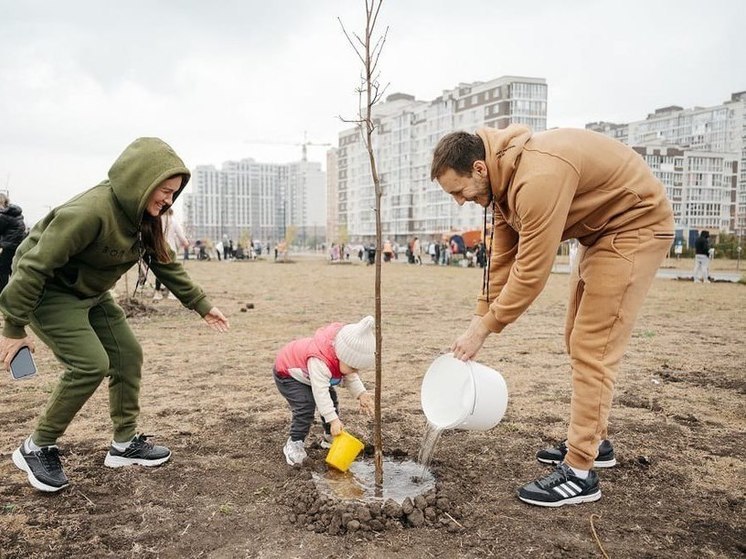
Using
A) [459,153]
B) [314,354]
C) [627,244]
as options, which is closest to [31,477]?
[314,354]

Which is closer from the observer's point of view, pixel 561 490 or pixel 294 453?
pixel 561 490

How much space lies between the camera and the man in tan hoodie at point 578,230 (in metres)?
2.64

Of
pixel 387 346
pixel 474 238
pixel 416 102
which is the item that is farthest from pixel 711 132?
pixel 387 346

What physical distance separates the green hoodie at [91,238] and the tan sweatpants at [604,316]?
2134mm

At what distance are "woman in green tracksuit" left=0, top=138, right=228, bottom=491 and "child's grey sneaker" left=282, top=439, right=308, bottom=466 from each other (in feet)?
3.57

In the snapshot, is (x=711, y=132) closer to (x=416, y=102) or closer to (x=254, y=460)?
(x=416, y=102)

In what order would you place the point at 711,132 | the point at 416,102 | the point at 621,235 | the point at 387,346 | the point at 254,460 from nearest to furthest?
the point at 621,235 → the point at 254,460 → the point at 387,346 → the point at 711,132 → the point at 416,102

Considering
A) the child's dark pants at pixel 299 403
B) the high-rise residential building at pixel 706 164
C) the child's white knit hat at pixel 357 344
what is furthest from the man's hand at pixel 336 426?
the high-rise residential building at pixel 706 164

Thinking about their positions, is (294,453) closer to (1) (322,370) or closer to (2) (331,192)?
(1) (322,370)

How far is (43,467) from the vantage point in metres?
3.05

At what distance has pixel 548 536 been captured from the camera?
8.67 feet

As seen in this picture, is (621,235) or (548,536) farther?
(621,235)

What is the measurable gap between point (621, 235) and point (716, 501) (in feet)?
4.69

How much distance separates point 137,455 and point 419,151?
10394 cm
